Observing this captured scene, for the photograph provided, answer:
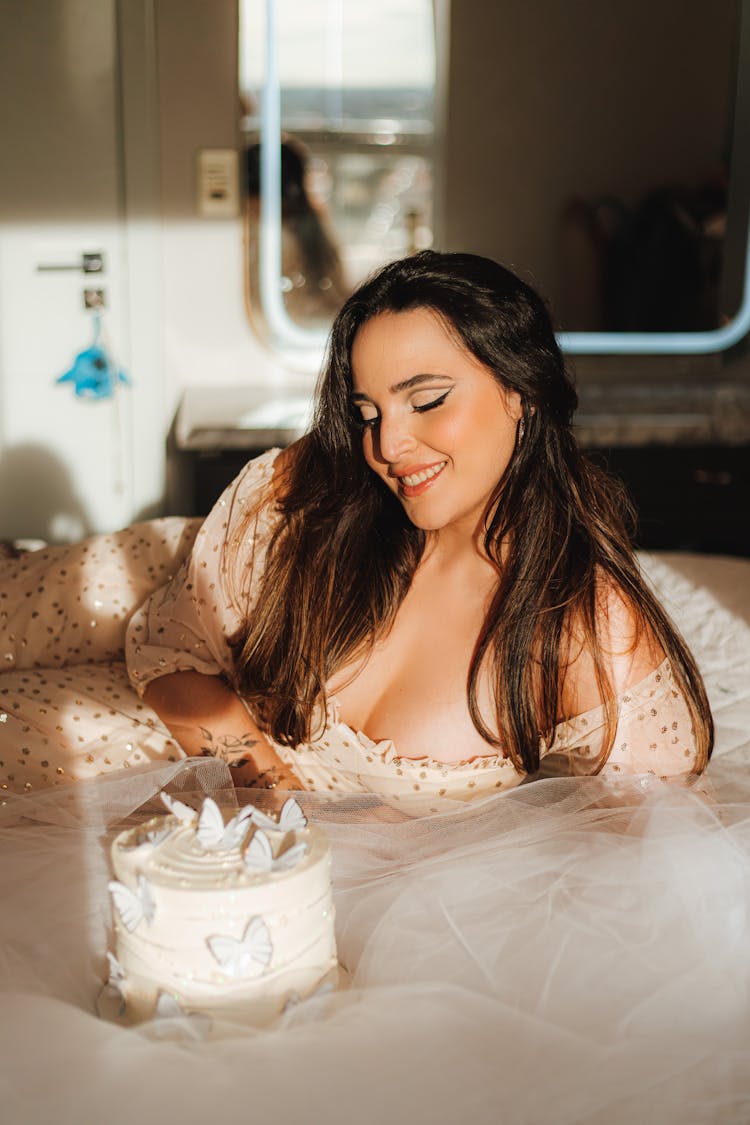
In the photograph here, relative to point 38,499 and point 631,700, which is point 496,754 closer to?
point 631,700

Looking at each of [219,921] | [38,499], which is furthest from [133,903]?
[38,499]

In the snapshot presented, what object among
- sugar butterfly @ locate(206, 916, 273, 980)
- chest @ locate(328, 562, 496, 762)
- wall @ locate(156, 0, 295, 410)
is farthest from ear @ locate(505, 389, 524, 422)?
wall @ locate(156, 0, 295, 410)

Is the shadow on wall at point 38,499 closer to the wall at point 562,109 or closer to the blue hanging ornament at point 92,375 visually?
the blue hanging ornament at point 92,375

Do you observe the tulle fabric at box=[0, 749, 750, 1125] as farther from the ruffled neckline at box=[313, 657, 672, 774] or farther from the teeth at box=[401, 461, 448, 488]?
the teeth at box=[401, 461, 448, 488]

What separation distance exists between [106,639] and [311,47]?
2.01 meters

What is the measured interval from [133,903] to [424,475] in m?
0.73

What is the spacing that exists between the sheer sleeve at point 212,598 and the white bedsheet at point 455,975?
41 centimetres

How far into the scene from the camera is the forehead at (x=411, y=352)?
52.9 inches

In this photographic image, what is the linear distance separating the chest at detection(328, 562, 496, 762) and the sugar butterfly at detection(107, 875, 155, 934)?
65 centimetres

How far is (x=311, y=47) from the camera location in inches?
121

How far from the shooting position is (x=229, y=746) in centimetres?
154

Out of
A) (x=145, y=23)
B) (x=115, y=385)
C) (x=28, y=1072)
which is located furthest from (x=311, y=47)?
(x=28, y=1072)

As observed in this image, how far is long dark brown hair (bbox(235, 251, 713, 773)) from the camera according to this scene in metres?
1.37

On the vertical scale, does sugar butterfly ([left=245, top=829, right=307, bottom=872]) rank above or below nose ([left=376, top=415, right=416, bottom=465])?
below
